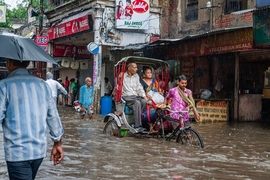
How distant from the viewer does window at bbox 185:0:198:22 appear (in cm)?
1759

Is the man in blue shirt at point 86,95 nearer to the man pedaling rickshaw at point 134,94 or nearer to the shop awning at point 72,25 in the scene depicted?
the man pedaling rickshaw at point 134,94

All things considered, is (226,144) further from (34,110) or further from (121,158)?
(34,110)

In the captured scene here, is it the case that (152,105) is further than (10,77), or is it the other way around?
(152,105)

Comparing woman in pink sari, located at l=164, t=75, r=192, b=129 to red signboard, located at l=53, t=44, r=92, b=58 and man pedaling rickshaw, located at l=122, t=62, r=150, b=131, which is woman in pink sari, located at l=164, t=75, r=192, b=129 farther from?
red signboard, located at l=53, t=44, r=92, b=58

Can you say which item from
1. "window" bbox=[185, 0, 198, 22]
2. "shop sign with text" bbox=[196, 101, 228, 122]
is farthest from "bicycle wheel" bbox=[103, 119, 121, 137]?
"window" bbox=[185, 0, 198, 22]

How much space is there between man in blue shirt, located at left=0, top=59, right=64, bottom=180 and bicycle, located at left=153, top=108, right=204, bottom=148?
505 cm

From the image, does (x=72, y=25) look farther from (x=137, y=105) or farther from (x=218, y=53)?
(x=137, y=105)

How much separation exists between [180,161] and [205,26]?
1100cm

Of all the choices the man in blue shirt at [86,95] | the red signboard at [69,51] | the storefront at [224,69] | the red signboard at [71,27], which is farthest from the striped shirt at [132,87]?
the red signboard at [69,51]

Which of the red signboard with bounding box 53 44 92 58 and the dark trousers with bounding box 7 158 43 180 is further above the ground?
the red signboard with bounding box 53 44 92 58

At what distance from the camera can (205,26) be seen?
16797 millimetres

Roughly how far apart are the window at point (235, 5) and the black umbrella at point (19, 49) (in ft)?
42.4

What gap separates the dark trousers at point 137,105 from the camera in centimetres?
910

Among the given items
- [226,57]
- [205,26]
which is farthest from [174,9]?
[226,57]
